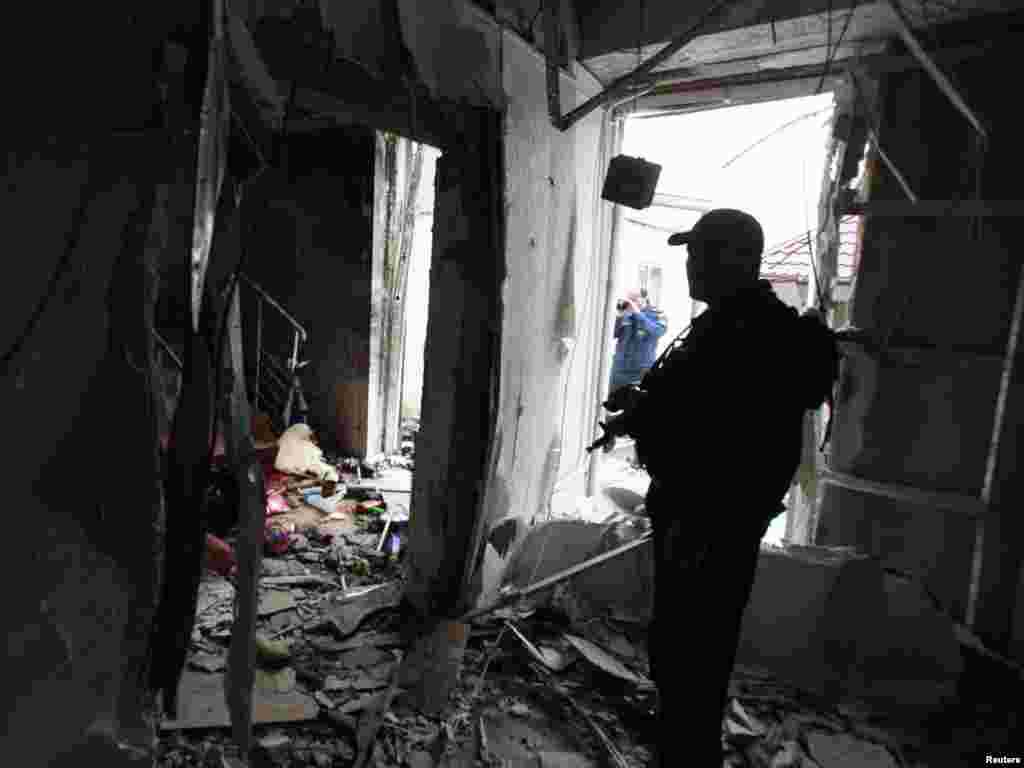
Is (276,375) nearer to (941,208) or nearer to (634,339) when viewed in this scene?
(634,339)

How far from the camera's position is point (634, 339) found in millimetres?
6910

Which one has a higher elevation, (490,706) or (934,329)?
(934,329)

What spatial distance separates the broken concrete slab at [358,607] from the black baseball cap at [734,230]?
2.65 m

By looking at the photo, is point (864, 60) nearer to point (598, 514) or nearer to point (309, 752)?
point (598, 514)

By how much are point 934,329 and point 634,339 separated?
384cm

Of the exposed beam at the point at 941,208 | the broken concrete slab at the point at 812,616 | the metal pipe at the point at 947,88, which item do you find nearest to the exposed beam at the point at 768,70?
the metal pipe at the point at 947,88

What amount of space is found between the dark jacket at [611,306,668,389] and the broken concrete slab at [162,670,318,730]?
5.06 m

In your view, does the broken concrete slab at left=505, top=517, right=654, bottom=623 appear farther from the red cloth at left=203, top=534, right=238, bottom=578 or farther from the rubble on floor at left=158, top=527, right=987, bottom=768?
the red cloth at left=203, top=534, right=238, bottom=578

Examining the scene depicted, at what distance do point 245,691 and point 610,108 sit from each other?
4.26m

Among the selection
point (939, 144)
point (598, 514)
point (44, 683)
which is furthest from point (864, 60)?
point (44, 683)

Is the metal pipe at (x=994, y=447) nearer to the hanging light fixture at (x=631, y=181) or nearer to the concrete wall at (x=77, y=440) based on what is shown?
the hanging light fixture at (x=631, y=181)

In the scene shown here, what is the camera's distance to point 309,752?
2.38 meters

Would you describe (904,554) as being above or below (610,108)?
below

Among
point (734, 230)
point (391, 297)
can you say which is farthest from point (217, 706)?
point (391, 297)
